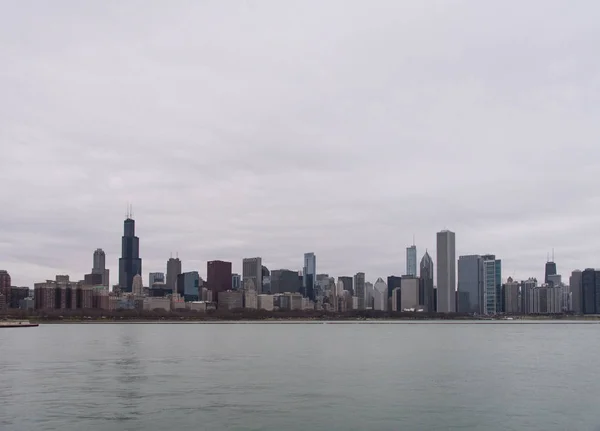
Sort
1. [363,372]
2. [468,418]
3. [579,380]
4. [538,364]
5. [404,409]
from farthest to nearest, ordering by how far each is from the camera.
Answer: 1. [538,364]
2. [363,372]
3. [579,380]
4. [404,409]
5. [468,418]

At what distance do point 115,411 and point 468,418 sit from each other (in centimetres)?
2572

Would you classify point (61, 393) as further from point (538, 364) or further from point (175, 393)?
point (538, 364)

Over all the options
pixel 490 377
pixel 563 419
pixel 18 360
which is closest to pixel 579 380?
pixel 490 377

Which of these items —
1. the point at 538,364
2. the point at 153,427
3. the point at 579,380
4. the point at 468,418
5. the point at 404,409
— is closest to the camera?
the point at 153,427

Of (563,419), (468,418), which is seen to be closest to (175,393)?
(468,418)

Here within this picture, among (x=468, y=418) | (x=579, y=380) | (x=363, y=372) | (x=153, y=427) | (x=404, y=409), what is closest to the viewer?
(x=153, y=427)

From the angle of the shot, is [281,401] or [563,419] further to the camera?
[281,401]

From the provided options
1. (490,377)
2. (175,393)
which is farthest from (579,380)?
Result: (175,393)

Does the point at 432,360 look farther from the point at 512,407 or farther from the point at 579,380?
the point at 512,407

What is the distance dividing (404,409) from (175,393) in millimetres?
20280

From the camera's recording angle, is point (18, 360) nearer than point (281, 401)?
No

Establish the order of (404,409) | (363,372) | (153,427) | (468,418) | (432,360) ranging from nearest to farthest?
(153,427), (468,418), (404,409), (363,372), (432,360)

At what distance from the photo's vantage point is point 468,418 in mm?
48500

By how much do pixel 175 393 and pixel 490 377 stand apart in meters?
35.0
